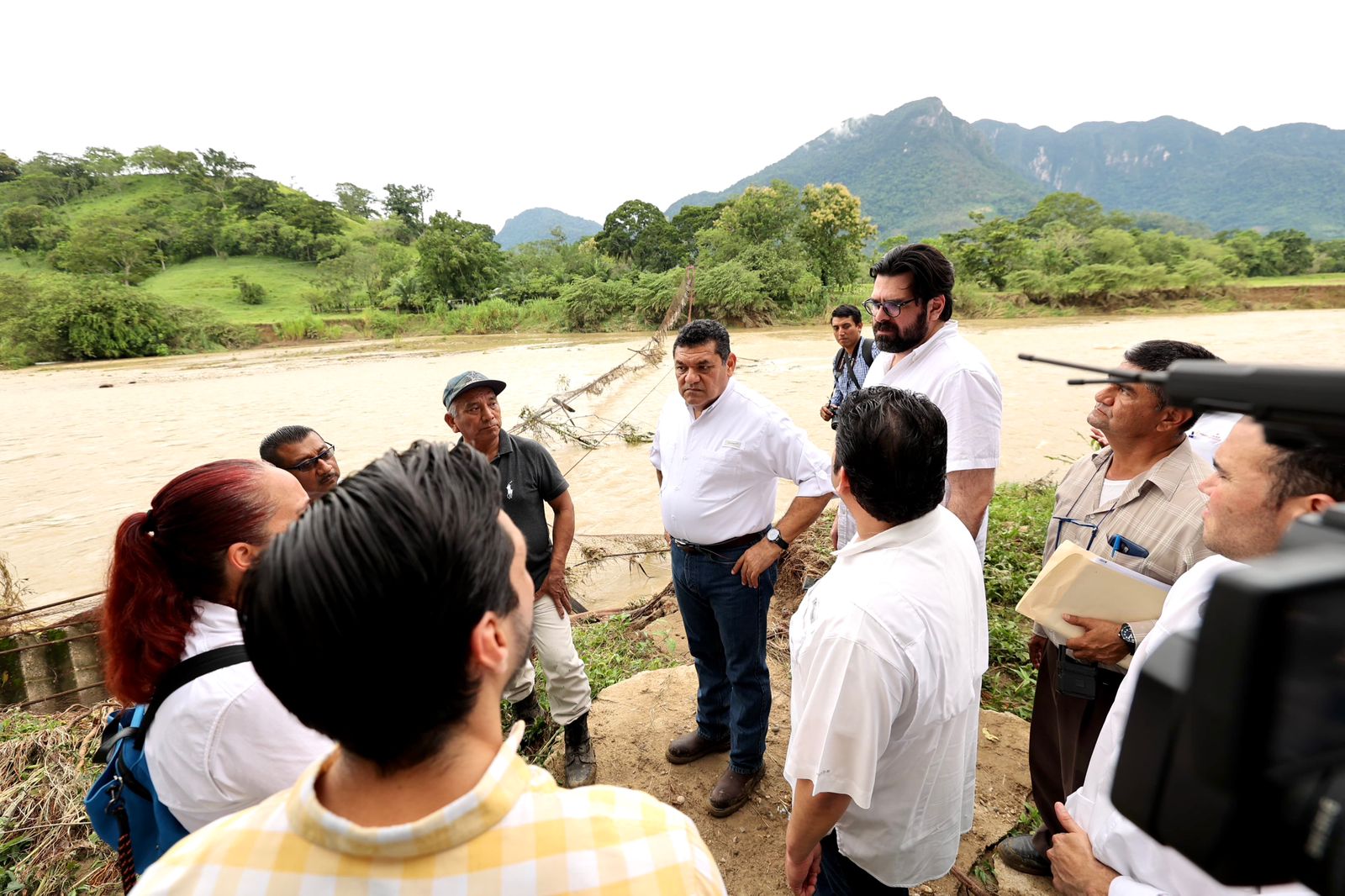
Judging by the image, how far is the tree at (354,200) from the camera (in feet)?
260

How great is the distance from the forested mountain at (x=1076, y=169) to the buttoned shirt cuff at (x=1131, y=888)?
368 feet

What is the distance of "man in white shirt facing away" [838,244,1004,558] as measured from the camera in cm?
243

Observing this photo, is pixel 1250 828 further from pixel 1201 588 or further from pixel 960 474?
pixel 960 474

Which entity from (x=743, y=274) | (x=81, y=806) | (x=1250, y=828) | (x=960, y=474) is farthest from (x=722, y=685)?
(x=743, y=274)

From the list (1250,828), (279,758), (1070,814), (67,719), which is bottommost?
(67,719)

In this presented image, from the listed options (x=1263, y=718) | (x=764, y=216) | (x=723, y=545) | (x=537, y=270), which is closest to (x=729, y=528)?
(x=723, y=545)

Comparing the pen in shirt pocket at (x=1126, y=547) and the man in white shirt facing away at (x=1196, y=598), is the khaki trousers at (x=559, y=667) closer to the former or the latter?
the man in white shirt facing away at (x=1196, y=598)

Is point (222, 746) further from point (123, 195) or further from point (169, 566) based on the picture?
point (123, 195)

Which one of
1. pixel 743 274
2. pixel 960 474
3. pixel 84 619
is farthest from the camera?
pixel 743 274

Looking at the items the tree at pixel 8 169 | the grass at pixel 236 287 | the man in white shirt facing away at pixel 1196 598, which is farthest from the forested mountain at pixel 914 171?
the man in white shirt facing away at pixel 1196 598

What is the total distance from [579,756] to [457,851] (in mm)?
2450

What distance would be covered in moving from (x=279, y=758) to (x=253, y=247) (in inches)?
2646

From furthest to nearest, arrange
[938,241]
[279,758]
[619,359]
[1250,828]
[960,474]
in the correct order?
[938,241] < [619,359] < [960,474] < [279,758] < [1250,828]

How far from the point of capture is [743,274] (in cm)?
2814
